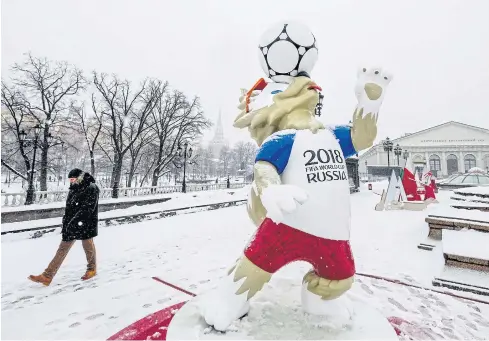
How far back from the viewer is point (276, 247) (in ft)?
6.19

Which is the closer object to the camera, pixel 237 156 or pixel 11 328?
pixel 11 328

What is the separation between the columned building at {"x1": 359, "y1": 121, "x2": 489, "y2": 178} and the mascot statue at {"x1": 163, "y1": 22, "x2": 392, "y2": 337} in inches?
2058

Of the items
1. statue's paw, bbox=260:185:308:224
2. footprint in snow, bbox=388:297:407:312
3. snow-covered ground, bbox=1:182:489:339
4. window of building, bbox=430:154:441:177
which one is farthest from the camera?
window of building, bbox=430:154:441:177

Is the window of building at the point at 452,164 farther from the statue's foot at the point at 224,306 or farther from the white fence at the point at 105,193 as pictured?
the statue's foot at the point at 224,306

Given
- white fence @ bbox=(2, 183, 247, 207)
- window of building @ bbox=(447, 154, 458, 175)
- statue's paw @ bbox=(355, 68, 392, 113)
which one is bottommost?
white fence @ bbox=(2, 183, 247, 207)

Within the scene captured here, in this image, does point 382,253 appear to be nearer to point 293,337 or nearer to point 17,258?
point 293,337

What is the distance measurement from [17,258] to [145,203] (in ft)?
27.9

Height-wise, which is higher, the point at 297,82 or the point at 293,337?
the point at 297,82

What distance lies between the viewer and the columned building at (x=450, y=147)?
163ft

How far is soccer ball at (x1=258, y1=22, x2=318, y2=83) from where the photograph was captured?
2.16 meters

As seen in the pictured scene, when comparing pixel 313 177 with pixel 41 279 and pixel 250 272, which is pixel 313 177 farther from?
pixel 41 279

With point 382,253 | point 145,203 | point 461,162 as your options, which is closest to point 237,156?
point 461,162

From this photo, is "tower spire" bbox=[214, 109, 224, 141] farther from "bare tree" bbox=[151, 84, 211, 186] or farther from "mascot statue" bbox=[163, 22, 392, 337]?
"mascot statue" bbox=[163, 22, 392, 337]

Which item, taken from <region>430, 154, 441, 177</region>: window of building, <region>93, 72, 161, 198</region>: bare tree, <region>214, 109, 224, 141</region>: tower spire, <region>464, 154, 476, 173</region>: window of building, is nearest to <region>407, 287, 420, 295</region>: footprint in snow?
<region>93, 72, 161, 198</region>: bare tree
